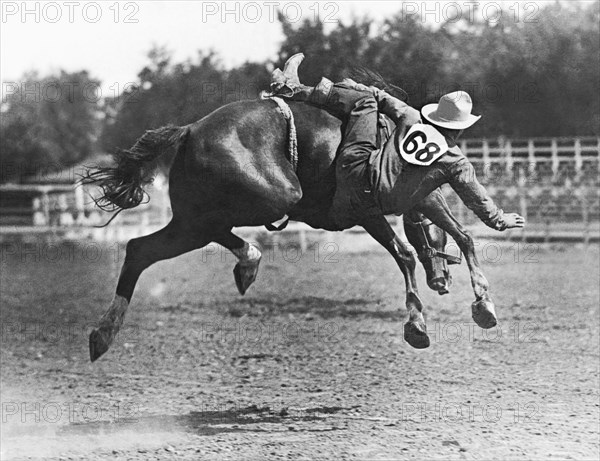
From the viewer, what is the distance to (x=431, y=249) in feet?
16.2

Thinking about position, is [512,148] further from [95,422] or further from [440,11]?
[95,422]

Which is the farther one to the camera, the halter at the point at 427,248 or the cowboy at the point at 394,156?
the halter at the point at 427,248

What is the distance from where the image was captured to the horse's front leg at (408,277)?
15.4 feet

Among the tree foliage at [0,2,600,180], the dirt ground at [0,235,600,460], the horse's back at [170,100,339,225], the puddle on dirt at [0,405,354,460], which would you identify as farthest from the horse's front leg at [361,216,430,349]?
the puddle on dirt at [0,405,354,460]

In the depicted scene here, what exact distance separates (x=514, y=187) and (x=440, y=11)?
7.45 meters

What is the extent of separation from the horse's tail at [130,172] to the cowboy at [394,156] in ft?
2.18

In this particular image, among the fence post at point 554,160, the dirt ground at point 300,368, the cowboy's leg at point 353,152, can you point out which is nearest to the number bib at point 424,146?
the cowboy's leg at point 353,152

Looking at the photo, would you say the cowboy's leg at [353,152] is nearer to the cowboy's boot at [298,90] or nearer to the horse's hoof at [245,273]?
the cowboy's boot at [298,90]

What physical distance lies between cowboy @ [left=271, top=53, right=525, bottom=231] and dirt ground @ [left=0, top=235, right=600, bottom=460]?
245 cm

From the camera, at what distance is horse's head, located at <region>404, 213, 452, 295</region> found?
491cm

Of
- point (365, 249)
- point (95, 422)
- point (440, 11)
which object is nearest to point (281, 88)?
point (440, 11)

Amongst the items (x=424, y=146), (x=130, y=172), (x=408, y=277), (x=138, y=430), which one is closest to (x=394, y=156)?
(x=424, y=146)

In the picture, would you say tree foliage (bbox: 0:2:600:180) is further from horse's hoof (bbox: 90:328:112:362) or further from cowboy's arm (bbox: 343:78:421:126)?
horse's hoof (bbox: 90:328:112:362)

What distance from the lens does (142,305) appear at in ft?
45.5
